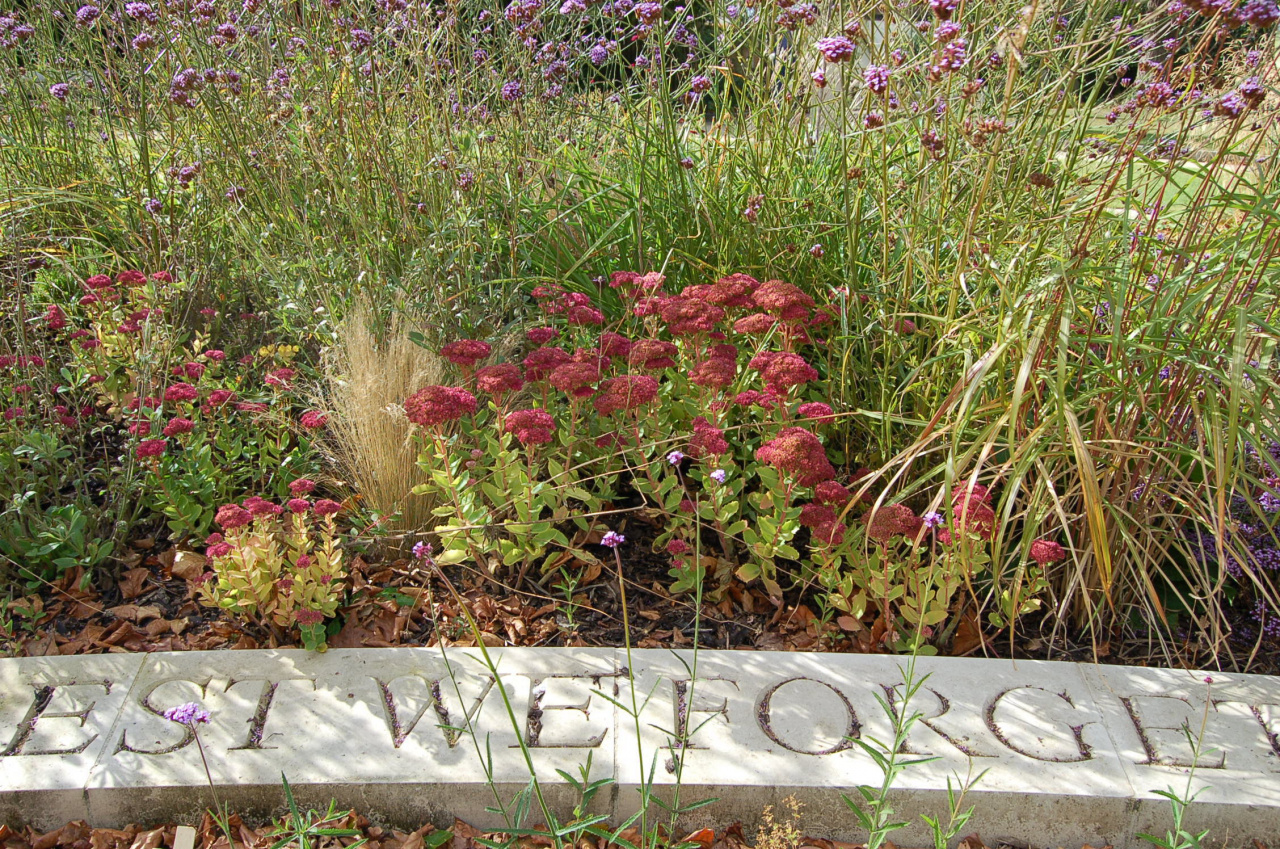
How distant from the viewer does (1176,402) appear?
2328mm

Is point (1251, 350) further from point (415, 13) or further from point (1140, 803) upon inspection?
point (415, 13)

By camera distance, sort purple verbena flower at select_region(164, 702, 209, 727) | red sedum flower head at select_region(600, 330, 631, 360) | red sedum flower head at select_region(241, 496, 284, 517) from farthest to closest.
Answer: red sedum flower head at select_region(600, 330, 631, 360)
red sedum flower head at select_region(241, 496, 284, 517)
purple verbena flower at select_region(164, 702, 209, 727)

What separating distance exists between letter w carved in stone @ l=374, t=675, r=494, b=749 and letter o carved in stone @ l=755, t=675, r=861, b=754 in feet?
2.13

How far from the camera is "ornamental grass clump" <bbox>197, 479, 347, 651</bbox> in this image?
2.33 m

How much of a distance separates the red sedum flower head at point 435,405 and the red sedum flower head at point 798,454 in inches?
30.3

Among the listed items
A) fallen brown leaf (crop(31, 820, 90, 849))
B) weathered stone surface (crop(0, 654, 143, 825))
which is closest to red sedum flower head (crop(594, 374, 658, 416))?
weathered stone surface (crop(0, 654, 143, 825))

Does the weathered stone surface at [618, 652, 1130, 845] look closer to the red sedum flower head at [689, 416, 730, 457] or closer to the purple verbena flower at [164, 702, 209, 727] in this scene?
the red sedum flower head at [689, 416, 730, 457]

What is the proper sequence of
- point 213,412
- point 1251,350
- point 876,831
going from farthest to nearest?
point 213,412 → point 1251,350 → point 876,831

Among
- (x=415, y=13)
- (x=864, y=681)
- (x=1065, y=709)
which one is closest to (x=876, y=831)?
(x=864, y=681)

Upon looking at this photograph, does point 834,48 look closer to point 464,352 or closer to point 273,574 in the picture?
point 464,352

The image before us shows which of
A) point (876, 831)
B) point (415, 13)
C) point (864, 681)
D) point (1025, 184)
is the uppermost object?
point (415, 13)

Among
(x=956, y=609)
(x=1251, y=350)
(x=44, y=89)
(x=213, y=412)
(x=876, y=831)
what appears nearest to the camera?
(x=876, y=831)

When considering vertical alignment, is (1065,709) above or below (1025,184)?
below

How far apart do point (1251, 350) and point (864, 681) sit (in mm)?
1342
